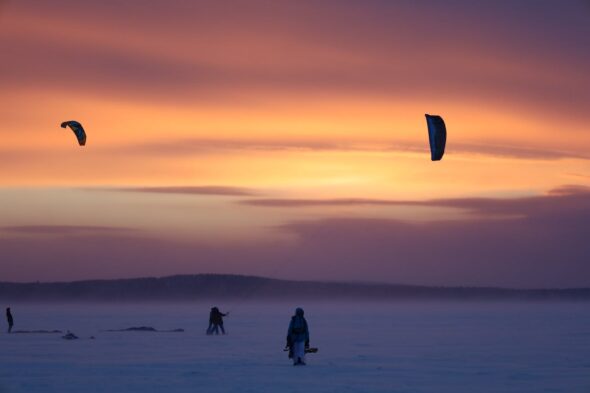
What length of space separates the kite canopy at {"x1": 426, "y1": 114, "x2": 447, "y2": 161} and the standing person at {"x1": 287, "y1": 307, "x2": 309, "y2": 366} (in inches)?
166

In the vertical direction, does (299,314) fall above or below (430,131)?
below

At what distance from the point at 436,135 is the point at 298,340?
214 inches

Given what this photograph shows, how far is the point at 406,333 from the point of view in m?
32.3

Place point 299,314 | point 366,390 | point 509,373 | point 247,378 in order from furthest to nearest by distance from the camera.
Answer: point 299,314 → point 509,373 → point 247,378 → point 366,390

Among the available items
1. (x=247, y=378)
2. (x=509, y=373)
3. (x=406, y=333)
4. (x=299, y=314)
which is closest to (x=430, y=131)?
(x=299, y=314)

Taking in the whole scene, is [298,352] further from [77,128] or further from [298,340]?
[77,128]

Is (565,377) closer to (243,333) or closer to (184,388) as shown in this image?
(184,388)

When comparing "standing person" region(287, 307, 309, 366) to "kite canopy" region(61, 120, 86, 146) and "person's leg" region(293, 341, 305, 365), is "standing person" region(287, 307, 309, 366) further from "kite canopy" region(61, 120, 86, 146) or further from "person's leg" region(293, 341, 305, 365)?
"kite canopy" region(61, 120, 86, 146)

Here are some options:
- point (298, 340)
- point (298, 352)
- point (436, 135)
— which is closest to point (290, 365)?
point (298, 352)

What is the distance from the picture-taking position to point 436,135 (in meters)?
22.9

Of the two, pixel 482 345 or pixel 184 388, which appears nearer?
pixel 184 388

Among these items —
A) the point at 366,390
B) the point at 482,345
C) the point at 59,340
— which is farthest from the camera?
the point at 59,340

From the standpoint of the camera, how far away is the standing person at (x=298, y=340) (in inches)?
782

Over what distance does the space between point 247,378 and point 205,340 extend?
11.1 m
